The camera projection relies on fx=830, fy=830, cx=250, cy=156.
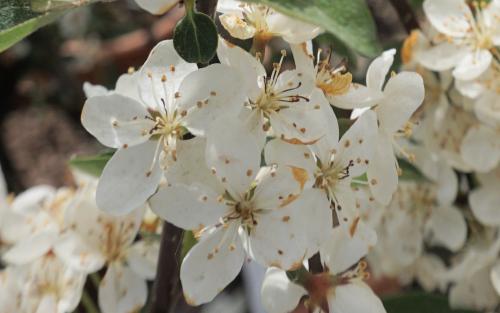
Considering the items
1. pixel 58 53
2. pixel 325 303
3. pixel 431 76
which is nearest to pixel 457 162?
pixel 431 76

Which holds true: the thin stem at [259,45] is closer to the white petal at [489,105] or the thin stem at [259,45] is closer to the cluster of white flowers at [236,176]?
the cluster of white flowers at [236,176]

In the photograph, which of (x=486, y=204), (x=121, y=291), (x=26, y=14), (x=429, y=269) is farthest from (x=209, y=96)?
(x=429, y=269)

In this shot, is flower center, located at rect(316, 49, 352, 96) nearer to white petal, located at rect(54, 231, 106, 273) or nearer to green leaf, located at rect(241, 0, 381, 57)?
green leaf, located at rect(241, 0, 381, 57)

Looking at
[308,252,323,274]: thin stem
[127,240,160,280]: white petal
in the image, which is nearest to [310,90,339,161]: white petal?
[308,252,323,274]: thin stem

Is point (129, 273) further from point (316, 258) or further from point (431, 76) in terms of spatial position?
point (431, 76)

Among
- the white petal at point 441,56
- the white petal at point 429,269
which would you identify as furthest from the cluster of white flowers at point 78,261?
the white petal at point 429,269
